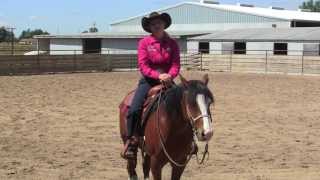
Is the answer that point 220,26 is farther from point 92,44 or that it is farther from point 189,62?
point 189,62

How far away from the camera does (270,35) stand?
40.9 m

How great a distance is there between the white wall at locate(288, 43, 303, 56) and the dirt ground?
60.8 ft

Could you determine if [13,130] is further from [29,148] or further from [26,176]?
[26,176]

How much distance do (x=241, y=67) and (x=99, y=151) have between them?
29.6m

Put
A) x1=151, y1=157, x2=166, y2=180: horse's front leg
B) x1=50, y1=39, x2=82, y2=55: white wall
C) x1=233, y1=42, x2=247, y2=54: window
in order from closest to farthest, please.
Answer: x1=151, y1=157, x2=166, y2=180: horse's front leg, x1=233, y1=42, x2=247, y2=54: window, x1=50, y1=39, x2=82, y2=55: white wall

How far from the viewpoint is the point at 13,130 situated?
10930mm

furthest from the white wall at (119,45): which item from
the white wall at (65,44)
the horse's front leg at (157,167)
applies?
the horse's front leg at (157,167)

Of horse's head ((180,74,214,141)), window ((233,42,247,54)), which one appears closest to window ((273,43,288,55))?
window ((233,42,247,54))

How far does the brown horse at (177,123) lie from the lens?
4.49 metres

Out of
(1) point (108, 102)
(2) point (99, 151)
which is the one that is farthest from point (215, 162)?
(1) point (108, 102)

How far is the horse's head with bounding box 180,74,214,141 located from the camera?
170 inches

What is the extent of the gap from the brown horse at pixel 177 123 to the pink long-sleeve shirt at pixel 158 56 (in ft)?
1.01

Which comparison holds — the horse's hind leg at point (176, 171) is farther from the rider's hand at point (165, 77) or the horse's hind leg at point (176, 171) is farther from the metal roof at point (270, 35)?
the metal roof at point (270, 35)

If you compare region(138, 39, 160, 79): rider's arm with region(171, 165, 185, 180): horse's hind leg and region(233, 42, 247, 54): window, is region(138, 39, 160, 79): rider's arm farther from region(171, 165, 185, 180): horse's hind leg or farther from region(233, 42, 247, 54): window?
region(233, 42, 247, 54): window
